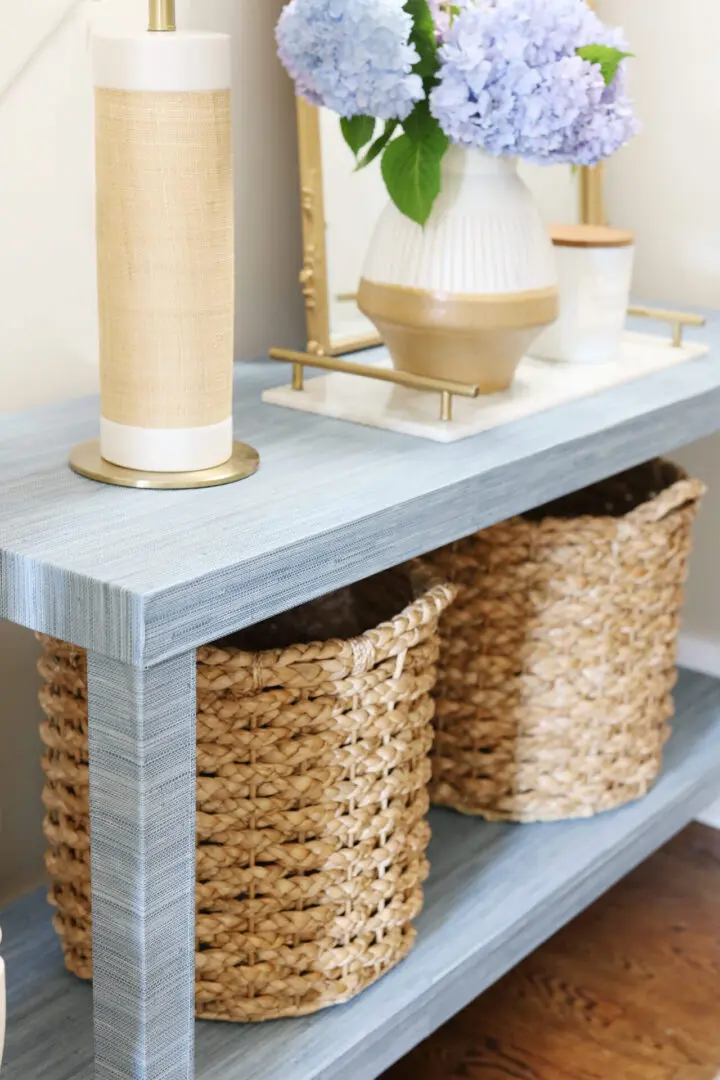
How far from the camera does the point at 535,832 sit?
1404 mm

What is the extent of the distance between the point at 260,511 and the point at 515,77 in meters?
0.45

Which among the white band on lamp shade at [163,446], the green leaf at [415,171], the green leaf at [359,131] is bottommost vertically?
the white band on lamp shade at [163,446]

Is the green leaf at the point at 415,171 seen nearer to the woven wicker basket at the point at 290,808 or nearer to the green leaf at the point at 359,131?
the green leaf at the point at 359,131

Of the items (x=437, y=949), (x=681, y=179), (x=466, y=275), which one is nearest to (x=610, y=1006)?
(x=437, y=949)

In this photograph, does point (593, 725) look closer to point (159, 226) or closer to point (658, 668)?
point (658, 668)

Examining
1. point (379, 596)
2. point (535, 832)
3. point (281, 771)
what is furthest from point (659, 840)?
point (281, 771)

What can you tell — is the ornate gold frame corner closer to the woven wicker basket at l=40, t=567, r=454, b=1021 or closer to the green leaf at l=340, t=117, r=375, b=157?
the green leaf at l=340, t=117, r=375, b=157

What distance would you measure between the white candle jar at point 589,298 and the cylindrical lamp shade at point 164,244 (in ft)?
1.78

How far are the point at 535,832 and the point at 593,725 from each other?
0.13 meters

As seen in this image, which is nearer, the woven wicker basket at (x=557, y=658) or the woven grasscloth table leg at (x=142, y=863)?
the woven grasscloth table leg at (x=142, y=863)

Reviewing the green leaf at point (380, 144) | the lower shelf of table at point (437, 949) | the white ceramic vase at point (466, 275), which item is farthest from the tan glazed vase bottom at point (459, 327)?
the lower shelf of table at point (437, 949)

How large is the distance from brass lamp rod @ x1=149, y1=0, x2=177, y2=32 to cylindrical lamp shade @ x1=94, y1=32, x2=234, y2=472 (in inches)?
0.6

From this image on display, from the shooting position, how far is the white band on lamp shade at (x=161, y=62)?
88cm

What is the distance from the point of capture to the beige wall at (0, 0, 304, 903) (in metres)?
1.16
